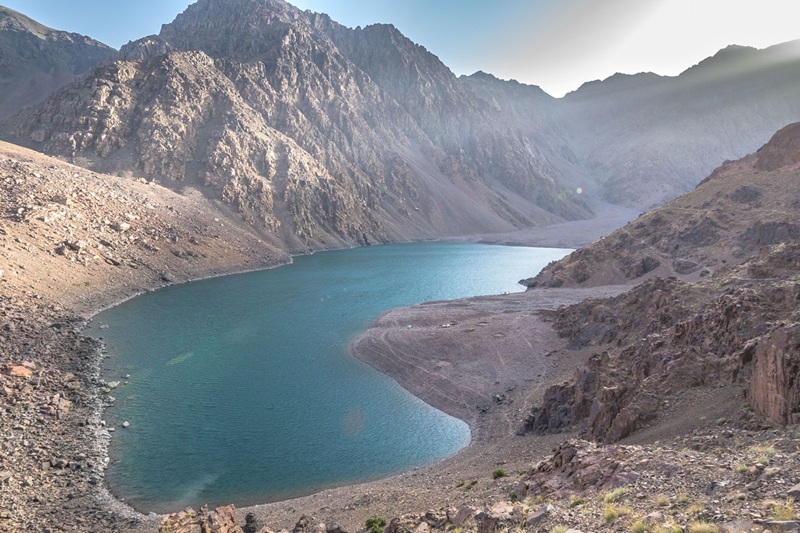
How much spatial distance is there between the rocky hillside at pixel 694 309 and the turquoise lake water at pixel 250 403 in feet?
40.4

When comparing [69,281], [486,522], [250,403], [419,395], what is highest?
[69,281]

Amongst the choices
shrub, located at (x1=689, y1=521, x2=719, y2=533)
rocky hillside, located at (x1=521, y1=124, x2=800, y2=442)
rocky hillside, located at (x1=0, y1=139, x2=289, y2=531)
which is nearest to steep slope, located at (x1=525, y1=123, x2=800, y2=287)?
rocky hillside, located at (x1=521, y1=124, x2=800, y2=442)

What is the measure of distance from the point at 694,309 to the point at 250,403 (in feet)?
129

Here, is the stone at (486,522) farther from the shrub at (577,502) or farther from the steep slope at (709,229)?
the steep slope at (709,229)

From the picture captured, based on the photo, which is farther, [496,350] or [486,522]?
[496,350]

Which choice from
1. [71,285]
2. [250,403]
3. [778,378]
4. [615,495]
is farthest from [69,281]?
[778,378]

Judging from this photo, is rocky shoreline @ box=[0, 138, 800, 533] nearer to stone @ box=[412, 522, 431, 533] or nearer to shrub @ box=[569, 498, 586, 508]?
stone @ box=[412, 522, 431, 533]

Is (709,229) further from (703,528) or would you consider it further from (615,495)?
(703,528)

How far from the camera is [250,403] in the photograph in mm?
43688

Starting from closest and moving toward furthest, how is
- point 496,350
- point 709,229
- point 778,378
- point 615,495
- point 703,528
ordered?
1. point 703,528
2. point 615,495
3. point 778,378
4. point 496,350
5. point 709,229

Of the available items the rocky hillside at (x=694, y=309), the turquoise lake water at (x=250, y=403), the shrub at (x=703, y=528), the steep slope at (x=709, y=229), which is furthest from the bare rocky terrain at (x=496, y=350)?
the turquoise lake water at (x=250, y=403)

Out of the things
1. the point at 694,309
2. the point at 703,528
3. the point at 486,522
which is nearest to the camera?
the point at 703,528

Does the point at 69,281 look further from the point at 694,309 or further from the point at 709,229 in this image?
the point at 709,229

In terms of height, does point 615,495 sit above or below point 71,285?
below
